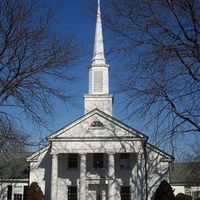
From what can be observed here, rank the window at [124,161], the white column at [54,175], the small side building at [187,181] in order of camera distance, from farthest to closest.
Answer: the small side building at [187,181], the window at [124,161], the white column at [54,175]

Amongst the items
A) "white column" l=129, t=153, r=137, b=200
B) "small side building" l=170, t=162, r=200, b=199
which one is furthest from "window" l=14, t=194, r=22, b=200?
"small side building" l=170, t=162, r=200, b=199

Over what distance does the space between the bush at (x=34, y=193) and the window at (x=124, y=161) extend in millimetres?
7356

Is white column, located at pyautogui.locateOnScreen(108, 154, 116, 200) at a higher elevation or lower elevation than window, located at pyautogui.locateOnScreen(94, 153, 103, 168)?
lower

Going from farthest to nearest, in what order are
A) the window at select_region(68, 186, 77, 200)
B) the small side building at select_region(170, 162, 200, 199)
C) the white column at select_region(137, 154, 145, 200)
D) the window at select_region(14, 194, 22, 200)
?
1. the small side building at select_region(170, 162, 200, 199)
2. the window at select_region(14, 194, 22, 200)
3. the window at select_region(68, 186, 77, 200)
4. the white column at select_region(137, 154, 145, 200)

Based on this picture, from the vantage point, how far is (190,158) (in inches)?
1833

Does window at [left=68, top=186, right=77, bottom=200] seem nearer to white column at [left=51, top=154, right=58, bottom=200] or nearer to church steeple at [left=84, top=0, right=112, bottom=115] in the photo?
white column at [left=51, top=154, right=58, bottom=200]

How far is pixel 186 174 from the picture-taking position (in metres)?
46.2

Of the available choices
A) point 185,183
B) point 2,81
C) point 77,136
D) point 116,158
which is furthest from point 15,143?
point 185,183

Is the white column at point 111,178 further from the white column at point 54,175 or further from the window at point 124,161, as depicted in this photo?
the white column at point 54,175

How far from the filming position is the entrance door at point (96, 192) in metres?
37.4

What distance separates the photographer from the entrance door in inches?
1473

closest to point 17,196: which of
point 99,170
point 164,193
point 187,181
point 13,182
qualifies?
point 13,182

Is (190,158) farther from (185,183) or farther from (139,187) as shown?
(139,187)

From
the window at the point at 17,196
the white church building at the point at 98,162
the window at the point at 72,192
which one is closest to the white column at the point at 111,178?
the white church building at the point at 98,162
